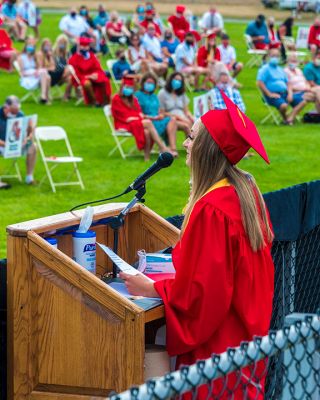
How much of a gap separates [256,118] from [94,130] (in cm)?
432

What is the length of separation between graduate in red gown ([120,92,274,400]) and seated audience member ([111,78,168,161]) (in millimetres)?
13720

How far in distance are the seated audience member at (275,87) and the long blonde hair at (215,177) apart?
60.7 feet

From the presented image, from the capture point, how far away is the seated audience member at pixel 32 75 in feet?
82.2

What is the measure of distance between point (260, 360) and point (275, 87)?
19889mm

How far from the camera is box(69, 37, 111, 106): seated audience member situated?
2492 centimetres

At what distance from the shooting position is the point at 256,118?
24344mm

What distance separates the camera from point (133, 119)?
61.3 feet

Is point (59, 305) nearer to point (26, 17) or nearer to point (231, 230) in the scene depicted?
point (231, 230)

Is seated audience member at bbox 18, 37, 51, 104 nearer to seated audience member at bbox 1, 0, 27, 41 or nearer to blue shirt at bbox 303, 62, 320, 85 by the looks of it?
blue shirt at bbox 303, 62, 320, 85

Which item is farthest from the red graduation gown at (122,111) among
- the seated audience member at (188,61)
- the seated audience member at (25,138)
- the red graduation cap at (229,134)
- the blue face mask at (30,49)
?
the red graduation cap at (229,134)

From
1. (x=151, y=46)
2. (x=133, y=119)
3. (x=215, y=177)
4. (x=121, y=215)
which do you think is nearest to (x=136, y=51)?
(x=151, y=46)

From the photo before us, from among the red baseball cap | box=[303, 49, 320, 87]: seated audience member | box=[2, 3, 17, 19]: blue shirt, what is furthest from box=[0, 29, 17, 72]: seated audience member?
box=[303, 49, 320, 87]: seated audience member

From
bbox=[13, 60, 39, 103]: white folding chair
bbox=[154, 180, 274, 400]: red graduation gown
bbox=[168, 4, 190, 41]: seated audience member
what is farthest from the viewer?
bbox=[168, 4, 190, 41]: seated audience member

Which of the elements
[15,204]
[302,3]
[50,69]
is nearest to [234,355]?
[15,204]
